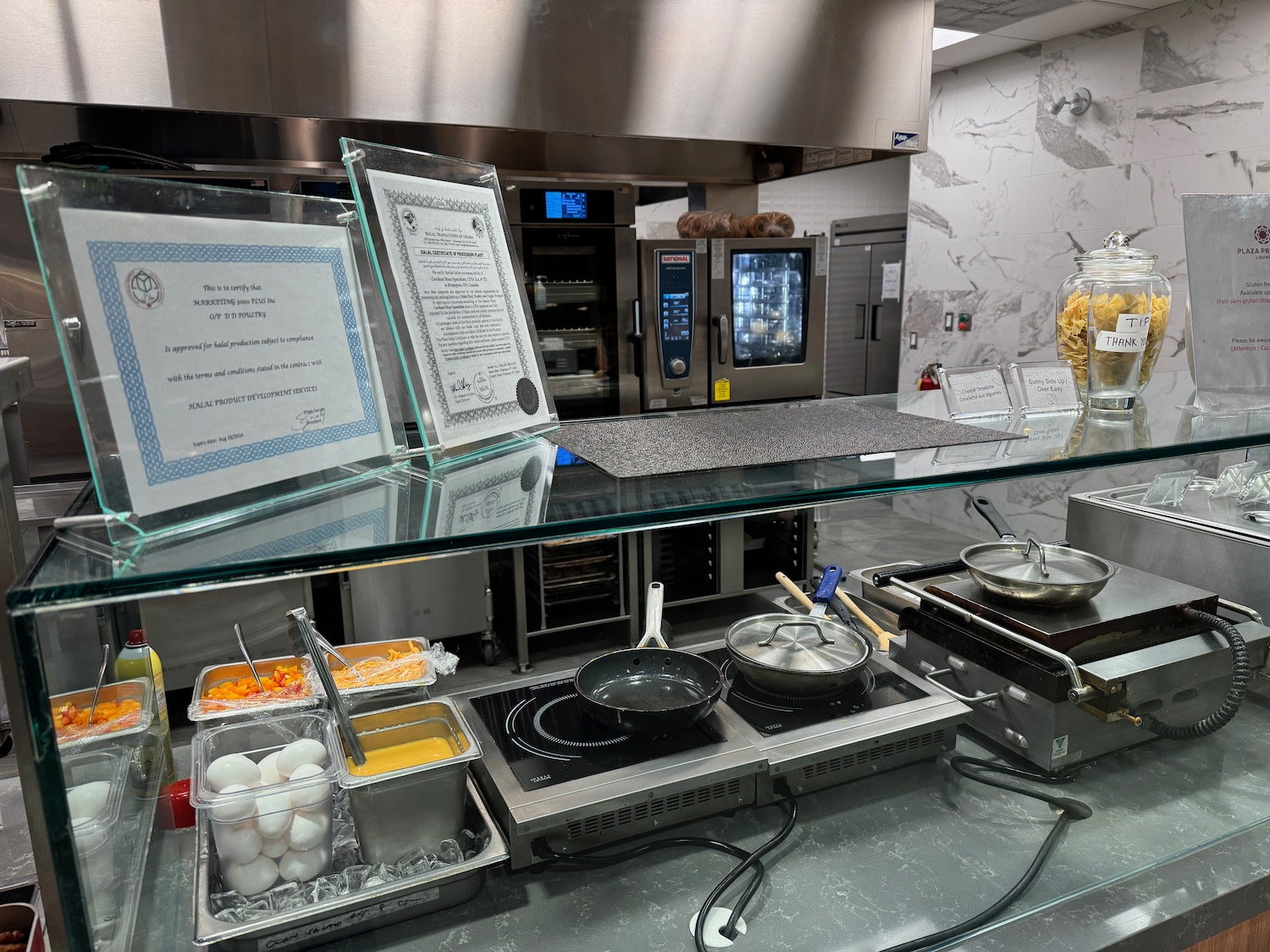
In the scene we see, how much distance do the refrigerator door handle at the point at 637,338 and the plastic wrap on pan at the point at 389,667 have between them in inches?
98.8

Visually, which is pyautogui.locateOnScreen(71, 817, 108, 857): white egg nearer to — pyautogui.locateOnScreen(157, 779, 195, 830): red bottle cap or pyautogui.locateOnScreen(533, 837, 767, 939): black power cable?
pyautogui.locateOnScreen(157, 779, 195, 830): red bottle cap

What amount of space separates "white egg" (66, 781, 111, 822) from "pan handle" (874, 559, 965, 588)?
1078 mm

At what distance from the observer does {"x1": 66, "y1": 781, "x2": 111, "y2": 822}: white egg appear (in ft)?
2.03

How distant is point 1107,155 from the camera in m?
4.34

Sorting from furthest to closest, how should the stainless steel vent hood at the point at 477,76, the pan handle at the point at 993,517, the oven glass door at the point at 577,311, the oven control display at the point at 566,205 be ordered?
the oven glass door at the point at 577,311 → the oven control display at the point at 566,205 → the stainless steel vent hood at the point at 477,76 → the pan handle at the point at 993,517

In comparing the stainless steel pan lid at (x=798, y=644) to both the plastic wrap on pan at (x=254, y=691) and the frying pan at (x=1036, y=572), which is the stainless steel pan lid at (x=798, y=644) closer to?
the frying pan at (x=1036, y=572)

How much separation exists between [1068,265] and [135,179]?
4.90 metres

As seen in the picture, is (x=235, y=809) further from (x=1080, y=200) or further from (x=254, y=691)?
(x=1080, y=200)

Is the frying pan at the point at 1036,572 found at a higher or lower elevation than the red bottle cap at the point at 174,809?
higher

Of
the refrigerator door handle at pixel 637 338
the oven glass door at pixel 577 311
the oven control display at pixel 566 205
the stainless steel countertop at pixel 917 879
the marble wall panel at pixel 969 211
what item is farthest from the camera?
the marble wall panel at pixel 969 211

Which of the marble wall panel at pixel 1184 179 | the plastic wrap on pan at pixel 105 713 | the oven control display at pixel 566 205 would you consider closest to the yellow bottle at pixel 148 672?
the plastic wrap on pan at pixel 105 713

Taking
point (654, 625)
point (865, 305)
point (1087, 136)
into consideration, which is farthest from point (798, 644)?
point (865, 305)

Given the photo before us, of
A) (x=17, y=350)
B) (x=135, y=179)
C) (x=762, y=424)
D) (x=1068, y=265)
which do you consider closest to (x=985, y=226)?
(x=1068, y=265)

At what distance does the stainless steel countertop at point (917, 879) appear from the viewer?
2.93ft
